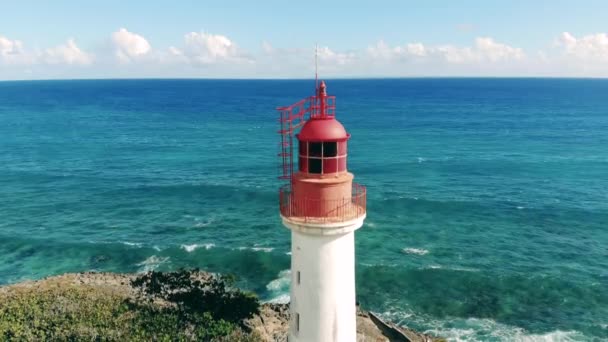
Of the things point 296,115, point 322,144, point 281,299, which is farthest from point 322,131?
point 281,299

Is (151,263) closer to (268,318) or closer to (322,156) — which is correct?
(268,318)

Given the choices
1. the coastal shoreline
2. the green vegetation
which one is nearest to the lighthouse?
the green vegetation

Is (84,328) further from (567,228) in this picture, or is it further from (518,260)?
(567,228)

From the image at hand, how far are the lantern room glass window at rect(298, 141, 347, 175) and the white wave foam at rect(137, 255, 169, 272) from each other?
2808 cm

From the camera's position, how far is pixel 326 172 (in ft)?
50.1

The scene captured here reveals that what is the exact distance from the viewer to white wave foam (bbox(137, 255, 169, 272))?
3962 cm

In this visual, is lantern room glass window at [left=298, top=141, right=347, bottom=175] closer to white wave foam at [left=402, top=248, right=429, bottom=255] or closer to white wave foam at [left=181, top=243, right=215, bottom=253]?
white wave foam at [left=402, top=248, right=429, bottom=255]

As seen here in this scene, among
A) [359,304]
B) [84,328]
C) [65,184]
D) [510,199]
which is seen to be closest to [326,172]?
[84,328]

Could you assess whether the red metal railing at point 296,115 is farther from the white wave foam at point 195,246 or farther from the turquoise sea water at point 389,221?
the white wave foam at point 195,246

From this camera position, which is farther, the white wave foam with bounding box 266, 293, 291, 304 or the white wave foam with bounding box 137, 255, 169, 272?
the white wave foam with bounding box 137, 255, 169, 272

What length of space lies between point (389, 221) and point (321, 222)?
35.0 m

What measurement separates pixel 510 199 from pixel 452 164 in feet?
61.2

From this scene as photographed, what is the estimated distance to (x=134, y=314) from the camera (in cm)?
2403

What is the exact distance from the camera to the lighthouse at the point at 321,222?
1520 cm
